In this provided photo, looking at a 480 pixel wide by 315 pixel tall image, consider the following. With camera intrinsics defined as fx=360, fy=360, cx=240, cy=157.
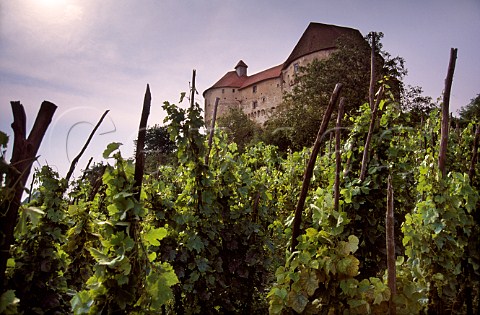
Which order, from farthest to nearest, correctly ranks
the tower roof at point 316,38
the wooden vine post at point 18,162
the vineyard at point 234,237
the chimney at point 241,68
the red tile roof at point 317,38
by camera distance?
the chimney at point 241,68, the tower roof at point 316,38, the red tile roof at point 317,38, the vineyard at point 234,237, the wooden vine post at point 18,162

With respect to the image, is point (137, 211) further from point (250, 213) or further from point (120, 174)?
point (250, 213)

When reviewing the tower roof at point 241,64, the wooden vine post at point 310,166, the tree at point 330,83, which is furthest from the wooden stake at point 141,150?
A: the tower roof at point 241,64

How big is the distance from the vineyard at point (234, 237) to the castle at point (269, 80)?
3563 centimetres

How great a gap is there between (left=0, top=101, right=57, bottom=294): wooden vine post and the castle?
3791 centimetres

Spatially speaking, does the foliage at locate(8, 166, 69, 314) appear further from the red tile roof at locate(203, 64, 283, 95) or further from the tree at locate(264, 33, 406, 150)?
the red tile roof at locate(203, 64, 283, 95)

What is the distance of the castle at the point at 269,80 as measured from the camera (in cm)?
4325

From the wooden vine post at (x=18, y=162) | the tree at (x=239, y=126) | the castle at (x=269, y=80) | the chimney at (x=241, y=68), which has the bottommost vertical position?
the wooden vine post at (x=18, y=162)

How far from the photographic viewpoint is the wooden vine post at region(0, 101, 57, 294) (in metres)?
1.64

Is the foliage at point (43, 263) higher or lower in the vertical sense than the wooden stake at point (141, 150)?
lower

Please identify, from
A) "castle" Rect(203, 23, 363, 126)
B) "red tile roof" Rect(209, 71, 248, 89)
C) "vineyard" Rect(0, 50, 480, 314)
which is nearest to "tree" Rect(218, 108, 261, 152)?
"castle" Rect(203, 23, 363, 126)

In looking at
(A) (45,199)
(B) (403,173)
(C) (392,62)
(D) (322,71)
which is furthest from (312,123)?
(A) (45,199)

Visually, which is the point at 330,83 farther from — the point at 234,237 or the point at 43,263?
the point at 43,263

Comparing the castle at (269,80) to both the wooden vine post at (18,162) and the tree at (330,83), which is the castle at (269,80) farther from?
the wooden vine post at (18,162)

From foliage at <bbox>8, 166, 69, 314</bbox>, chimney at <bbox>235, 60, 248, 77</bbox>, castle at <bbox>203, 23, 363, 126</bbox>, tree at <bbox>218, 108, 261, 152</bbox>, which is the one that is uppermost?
chimney at <bbox>235, 60, 248, 77</bbox>
